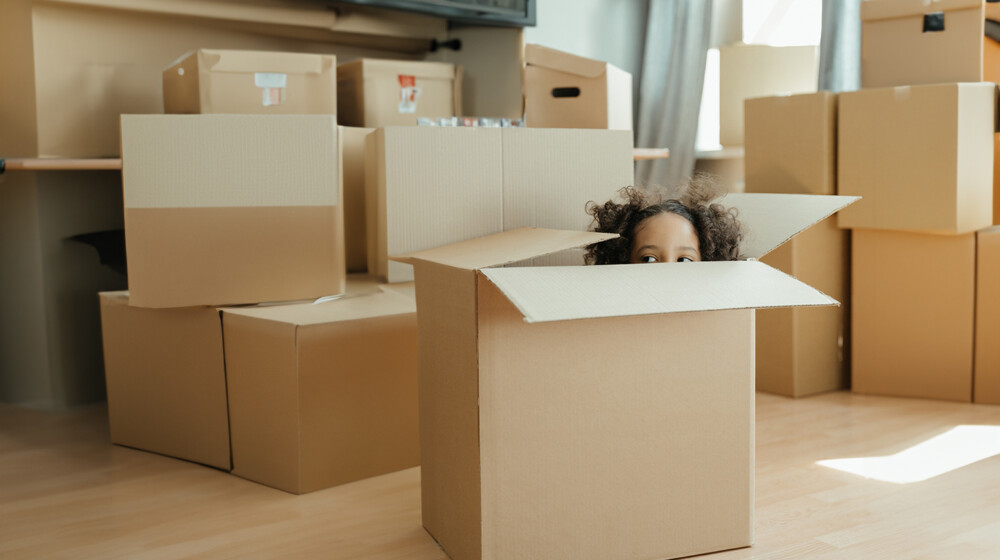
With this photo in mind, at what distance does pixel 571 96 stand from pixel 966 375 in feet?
4.16

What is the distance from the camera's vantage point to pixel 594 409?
50.3 inches

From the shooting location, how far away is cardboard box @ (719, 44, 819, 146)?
3037mm

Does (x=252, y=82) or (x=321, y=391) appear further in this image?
(x=252, y=82)

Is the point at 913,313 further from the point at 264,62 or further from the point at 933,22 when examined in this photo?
the point at 264,62

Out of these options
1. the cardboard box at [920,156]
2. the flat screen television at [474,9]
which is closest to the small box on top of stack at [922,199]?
the cardboard box at [920,156]

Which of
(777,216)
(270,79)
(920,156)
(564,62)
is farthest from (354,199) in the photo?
(920,156)

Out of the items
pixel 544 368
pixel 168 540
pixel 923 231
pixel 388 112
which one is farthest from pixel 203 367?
pixel 923 231

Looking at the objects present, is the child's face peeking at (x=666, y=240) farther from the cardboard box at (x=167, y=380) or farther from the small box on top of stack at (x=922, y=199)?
the small box on top of stack at (x=922, y=199)

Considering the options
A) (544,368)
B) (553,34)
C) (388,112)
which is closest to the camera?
(544,368)

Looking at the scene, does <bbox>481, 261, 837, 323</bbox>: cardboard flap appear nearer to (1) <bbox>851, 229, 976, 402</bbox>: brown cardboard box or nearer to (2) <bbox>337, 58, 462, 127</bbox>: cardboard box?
(1) <bbox>851, 229, 976, 402</bbox>: brown cardboard box

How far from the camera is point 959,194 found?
2.23m

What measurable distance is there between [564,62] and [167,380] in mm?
1276

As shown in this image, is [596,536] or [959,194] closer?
[596,536]

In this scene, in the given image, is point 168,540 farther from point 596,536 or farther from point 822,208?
point 822,208
